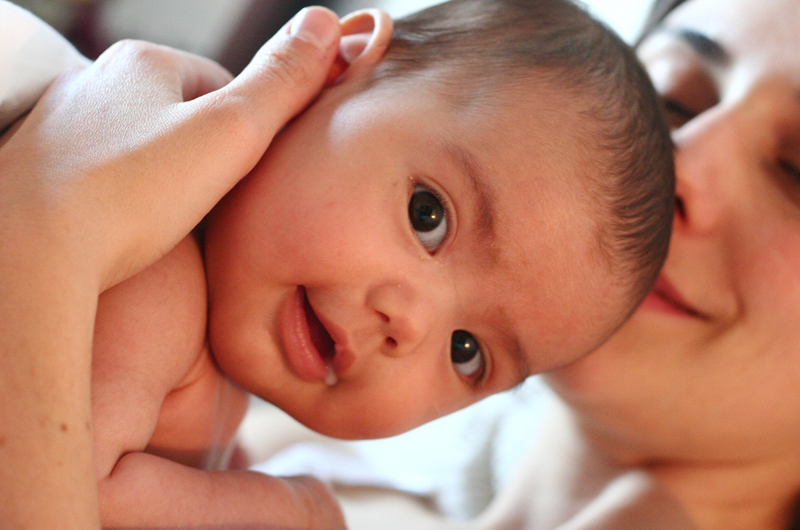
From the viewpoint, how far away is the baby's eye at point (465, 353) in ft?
3.67

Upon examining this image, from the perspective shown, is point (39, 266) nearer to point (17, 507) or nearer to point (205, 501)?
point (17, 507)

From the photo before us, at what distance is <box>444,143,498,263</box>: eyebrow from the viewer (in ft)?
3.20

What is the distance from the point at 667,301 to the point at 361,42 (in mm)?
883

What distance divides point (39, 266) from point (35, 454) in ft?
0.63

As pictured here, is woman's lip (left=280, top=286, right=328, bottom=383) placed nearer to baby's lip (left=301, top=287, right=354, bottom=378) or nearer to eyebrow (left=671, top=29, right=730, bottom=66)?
baby's lip (left=301, top=287, right=354, bottom=378)

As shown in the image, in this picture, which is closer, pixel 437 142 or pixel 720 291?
pixel 437 142

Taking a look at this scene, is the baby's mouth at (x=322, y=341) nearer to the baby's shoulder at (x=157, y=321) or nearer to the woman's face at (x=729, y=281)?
the baby's shoulder at (x=157, y=321)

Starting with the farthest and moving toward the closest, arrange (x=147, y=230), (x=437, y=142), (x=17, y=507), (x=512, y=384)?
(x=512, y=384) < (x=437, y=142) < (x=147, y=230) < (x=17, y=507)

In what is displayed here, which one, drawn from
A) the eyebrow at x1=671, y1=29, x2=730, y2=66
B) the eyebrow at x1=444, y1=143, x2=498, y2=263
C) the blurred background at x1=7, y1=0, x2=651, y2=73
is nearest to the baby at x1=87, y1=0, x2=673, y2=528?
the eyebrow at x1=444, y1=143, x2=498, y2=263

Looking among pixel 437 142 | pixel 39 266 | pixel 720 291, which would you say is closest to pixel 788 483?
pixel 720 291

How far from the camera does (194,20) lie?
3.15 m

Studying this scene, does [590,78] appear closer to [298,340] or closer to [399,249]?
[399,249]

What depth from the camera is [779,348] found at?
4.03 ft

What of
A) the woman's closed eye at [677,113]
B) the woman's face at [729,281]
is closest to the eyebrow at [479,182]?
Answer: the woman's face at [729,281]
